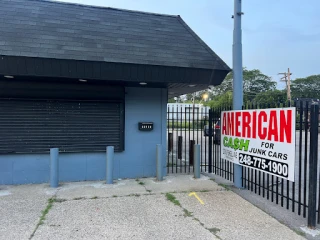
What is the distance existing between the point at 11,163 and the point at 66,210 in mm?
2618

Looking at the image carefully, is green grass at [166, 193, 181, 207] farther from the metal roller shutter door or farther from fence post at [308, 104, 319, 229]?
fence post at [308, 104, 319, 229]

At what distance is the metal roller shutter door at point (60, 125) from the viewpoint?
251 inches

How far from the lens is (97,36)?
646 centimetres

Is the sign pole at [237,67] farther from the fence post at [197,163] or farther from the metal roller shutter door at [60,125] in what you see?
the metal roller shutter door at [60,125]

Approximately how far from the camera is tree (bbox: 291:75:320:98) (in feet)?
195

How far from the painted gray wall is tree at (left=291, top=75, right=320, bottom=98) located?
59914 mm

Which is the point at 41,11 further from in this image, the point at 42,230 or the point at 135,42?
the point at 42,230

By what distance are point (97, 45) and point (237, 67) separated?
11.1 ft

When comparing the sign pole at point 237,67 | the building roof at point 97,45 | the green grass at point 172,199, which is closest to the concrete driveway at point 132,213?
the green grass at point 172,199

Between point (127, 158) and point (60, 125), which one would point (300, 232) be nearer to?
point (127, 158)

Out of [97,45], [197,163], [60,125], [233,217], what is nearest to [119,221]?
[233,217]

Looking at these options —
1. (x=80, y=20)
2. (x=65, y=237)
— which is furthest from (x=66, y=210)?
(x=80, y=20)

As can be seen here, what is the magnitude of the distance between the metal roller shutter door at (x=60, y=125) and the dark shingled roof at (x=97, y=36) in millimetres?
1426

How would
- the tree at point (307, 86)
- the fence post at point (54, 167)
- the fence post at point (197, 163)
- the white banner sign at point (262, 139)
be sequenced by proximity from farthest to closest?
the tree at point (307, 86) < the fence post at point (197, 163) < the fence post at point (54, 167) < the white banner sign at point (262, 139)
